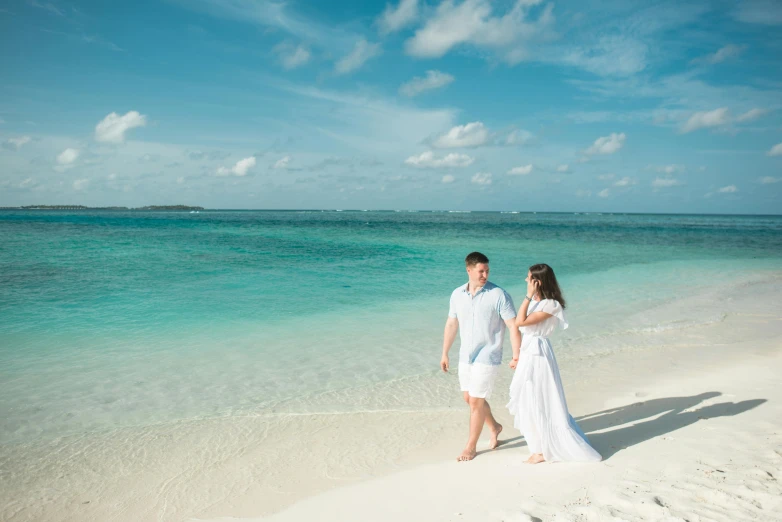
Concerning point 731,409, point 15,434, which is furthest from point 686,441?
A: point 15,434

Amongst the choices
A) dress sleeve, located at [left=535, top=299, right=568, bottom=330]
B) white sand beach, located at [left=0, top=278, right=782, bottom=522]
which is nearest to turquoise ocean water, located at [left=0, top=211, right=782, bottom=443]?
white sand beach, located at [left=0, top=278, right=782, bottom=522]

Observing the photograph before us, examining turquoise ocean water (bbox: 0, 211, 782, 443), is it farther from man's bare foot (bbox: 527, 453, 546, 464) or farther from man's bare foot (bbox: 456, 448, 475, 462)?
man's bare foot (bbox: 527, 453, 546, 464)

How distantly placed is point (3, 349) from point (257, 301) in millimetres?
5827

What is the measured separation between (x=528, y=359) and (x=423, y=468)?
4.91ft

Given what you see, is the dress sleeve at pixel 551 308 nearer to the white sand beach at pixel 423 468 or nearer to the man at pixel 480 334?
the man at pixel 480 334

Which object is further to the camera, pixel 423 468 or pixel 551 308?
pixel 423 468

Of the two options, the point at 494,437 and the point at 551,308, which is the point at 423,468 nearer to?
the point at 494,437

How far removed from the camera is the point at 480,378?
454 cm

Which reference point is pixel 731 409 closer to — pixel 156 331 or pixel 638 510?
pixel 638 510

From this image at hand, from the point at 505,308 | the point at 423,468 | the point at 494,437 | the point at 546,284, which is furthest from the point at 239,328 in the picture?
the point at 546,284

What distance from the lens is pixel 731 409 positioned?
5598 millimetres

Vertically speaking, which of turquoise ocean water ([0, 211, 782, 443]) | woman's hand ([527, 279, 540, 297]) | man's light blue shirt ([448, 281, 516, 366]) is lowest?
turquoise ocean water ([0, 211, 782, 443])

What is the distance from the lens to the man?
14.8ft

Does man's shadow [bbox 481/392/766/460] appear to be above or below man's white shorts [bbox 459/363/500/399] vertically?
below
